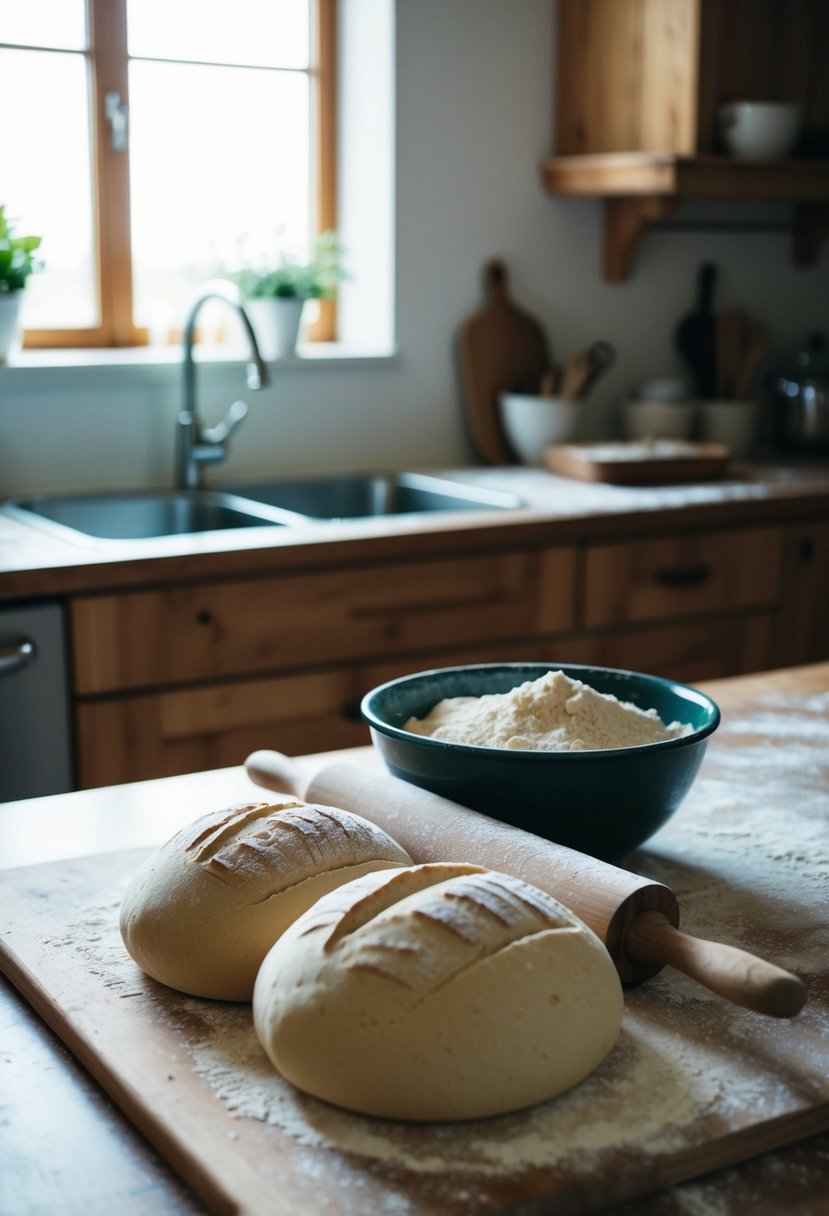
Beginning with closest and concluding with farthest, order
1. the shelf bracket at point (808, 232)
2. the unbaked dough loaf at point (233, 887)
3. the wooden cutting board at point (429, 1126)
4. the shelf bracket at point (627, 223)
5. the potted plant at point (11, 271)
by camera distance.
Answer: the wooden cutting board at point (429, 1126), the unbaked dough loaf at point (233, 887), the potted plant at point (11, 271), the shelf bracket at point (627, 223), the shelf bracket at point (808, 232)

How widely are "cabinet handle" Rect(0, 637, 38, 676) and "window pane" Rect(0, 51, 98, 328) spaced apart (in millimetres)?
909

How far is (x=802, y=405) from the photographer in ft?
10.6

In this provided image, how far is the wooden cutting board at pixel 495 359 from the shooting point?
10.1 feet

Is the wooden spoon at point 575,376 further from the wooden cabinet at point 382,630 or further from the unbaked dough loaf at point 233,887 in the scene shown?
the unbaked dough loaf at point 233,887

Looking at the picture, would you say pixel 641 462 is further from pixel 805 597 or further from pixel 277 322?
pixel 277 322

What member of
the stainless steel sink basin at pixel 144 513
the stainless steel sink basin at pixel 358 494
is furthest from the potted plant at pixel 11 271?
the stainless steel sink basin at pixel 358 494

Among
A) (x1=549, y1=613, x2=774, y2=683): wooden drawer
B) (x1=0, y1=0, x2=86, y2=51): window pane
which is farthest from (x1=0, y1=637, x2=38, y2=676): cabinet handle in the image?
(x1=0, y1=0, x2=86, y2=51): window pane

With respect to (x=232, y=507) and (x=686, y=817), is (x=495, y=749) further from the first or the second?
(x=232, y=507)

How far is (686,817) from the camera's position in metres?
1.14

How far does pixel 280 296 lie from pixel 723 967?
2.24m

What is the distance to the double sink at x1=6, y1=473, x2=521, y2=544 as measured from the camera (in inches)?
100

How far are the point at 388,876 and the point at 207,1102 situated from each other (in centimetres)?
16

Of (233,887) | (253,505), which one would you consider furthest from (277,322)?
(233,887)

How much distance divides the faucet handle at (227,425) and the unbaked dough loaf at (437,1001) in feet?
6.36
